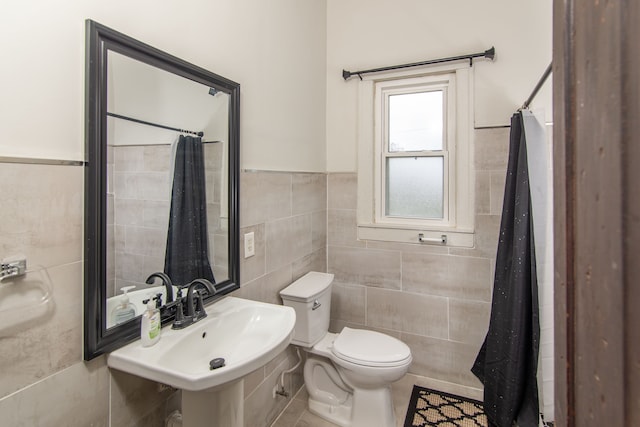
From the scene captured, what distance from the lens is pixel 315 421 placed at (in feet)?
6.47

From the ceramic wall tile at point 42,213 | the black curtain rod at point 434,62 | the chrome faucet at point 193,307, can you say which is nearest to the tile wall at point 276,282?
the ceramic wall tile at point 42,213

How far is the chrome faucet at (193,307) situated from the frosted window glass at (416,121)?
1.74 metres

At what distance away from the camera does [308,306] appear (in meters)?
1.93

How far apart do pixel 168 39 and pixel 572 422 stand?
1527 millimetres

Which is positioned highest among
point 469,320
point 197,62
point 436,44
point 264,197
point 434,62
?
point 436,44

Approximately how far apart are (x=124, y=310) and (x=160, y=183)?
0.47 meters

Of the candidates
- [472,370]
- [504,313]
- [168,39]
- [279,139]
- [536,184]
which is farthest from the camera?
[472,370]

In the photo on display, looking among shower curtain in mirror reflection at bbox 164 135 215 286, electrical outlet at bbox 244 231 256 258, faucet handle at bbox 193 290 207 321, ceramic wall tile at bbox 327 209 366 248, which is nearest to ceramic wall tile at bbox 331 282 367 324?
ceramic wall tile at bbox 327 209 366 248

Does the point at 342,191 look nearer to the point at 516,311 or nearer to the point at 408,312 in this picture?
the point at 408,312

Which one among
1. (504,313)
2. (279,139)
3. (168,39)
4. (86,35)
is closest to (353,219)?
(279,139)

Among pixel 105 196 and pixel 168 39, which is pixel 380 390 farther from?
pixel 168 39

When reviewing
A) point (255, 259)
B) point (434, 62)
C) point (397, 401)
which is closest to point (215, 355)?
point (255, 259)

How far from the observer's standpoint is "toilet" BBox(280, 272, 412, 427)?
1.80 metres

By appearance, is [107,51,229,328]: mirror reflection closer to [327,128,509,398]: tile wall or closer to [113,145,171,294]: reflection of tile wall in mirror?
[113,145,171,294]: reflection of tile wall in mirror
